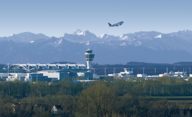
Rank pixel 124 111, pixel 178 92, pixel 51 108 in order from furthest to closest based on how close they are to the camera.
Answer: pixel 178 92 → pixel 51 108 → pixel 124 111

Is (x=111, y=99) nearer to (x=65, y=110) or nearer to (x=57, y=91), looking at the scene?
(x=65, y=110)

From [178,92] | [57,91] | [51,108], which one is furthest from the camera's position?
[178,92]

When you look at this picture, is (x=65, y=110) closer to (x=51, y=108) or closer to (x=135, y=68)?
(x=51, y=108)

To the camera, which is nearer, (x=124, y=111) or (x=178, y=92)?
(x=124, y=111)

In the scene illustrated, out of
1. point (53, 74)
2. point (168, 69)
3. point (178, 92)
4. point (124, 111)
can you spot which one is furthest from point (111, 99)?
point (168, 69)

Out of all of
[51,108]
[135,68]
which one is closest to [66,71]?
[135,68]

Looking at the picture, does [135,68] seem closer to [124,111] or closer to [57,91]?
[57,91]

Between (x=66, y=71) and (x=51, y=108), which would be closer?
(x=51, y=108)

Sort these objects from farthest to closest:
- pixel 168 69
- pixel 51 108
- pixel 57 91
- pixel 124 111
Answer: pixel 168 69 < pixel 57 91 < pixel 51 108 < pixel 124 111

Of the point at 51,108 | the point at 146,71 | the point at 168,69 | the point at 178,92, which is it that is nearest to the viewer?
the point at 51,108
